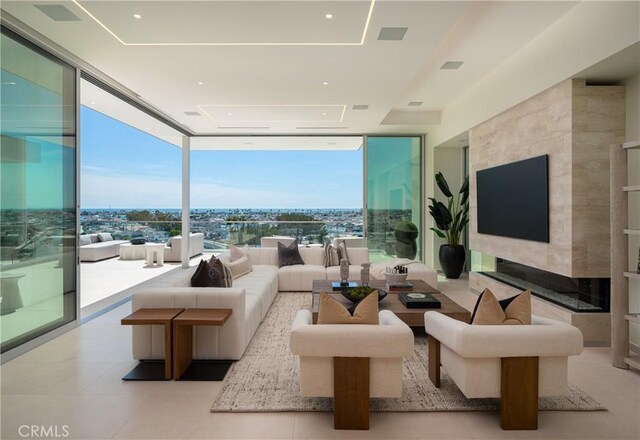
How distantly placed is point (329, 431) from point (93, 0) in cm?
368

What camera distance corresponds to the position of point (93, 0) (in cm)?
298

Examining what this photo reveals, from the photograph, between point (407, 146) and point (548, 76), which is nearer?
point (548, 76)

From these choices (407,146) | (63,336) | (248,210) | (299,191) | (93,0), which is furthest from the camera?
(299,191)

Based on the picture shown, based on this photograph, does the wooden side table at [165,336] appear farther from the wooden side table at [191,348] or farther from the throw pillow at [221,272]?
the throw pillow at [221,272]

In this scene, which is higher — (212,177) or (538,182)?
(212,177)

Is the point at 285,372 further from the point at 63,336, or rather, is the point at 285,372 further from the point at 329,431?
the point at 63,336

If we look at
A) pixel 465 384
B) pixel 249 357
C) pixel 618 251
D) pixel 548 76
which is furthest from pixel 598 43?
pixel 249 357

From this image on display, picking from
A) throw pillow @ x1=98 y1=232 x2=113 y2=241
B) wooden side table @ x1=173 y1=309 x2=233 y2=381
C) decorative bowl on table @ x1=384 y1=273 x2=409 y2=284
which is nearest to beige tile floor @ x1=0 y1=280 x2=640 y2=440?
wooden side table @ x1=173 y1=309 x2=233 y2=381

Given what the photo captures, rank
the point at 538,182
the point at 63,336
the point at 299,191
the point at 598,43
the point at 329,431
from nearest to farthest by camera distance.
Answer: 1. the point at 329,431
2. the point at 598,43
3. the point at 63,336
4. the point at 538,182
5. the point at 299,191

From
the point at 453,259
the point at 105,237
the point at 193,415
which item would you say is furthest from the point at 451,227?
the point at 105,237

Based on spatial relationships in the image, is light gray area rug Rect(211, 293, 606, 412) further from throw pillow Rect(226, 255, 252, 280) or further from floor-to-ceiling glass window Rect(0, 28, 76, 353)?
floor-to-ceiling glass window Rect(0, 28, 76, 353)

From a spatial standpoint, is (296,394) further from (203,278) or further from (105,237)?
(105,237)

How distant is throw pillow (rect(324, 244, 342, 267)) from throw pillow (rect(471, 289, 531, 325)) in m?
3.97

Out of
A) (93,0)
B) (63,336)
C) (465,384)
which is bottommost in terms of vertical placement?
(63,336)
